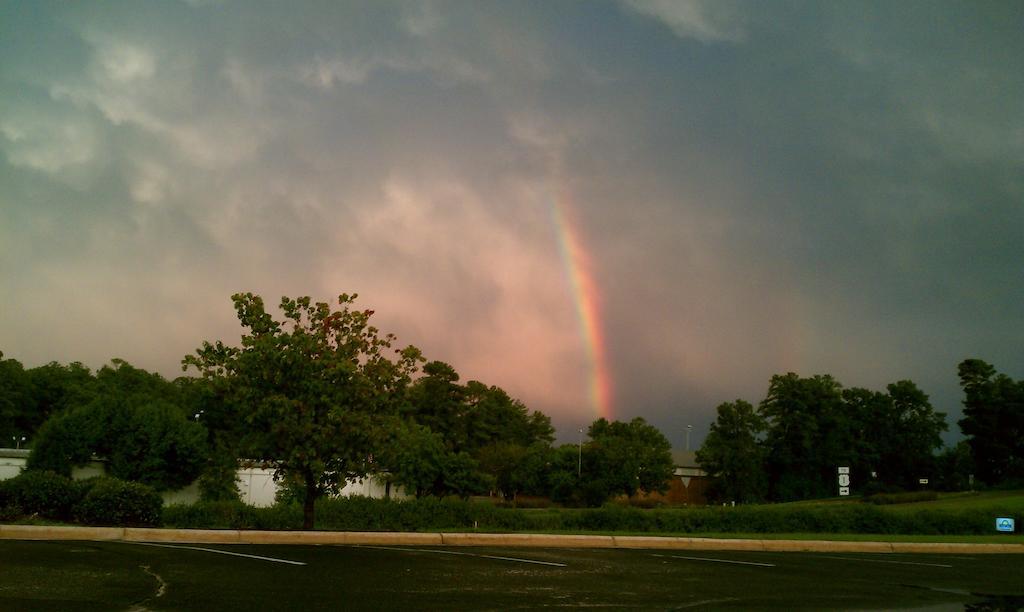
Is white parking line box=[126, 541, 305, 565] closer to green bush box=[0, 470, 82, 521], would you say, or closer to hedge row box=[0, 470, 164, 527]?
hedge row box=[0, 470, 164, 527]

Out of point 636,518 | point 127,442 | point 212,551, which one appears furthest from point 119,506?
point 127,442

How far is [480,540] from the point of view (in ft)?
62.5

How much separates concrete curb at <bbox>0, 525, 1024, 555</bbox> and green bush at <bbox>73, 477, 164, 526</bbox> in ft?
10.5

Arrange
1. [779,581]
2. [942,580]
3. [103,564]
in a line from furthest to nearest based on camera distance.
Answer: [942,580] → [779,581] → [103,564]

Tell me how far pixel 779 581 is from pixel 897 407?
89.7m

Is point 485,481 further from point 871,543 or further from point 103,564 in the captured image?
point 103,564

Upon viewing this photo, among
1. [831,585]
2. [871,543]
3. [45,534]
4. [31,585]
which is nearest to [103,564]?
[31,585]

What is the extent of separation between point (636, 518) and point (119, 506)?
2127 centimetres

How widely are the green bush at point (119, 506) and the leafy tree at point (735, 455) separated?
243ft

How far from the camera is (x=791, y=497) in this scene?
3521 inches

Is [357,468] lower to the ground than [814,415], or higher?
lower

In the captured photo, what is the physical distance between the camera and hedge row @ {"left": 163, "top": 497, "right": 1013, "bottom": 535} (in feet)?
98.9

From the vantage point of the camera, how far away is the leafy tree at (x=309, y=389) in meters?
20.7

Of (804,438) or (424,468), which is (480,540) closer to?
(424,468)
